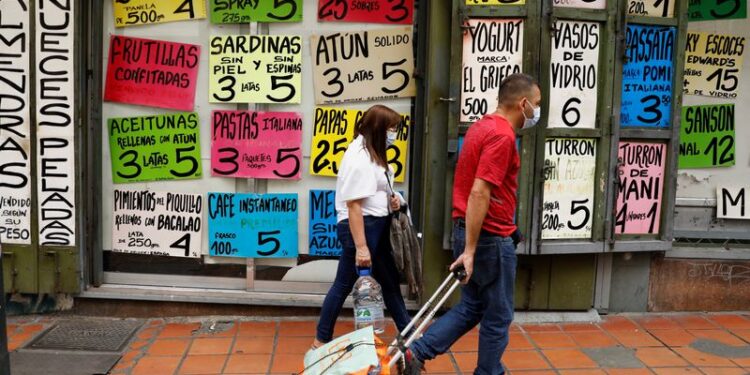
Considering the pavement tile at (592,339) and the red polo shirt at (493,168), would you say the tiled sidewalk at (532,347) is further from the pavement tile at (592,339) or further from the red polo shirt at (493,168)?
the red polo shirt at (493,168)

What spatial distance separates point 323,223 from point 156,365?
1.69 m

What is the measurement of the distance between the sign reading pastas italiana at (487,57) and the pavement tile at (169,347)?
2679 millimetres

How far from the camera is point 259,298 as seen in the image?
564 centimetres

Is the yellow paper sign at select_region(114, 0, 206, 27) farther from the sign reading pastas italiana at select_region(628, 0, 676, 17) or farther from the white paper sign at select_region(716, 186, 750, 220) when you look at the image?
the white paper sign at select_region(716, 186, 750, 220)

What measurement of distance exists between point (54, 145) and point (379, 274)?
2.72 metres

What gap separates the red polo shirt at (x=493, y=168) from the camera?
12.0ft

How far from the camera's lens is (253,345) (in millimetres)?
5070

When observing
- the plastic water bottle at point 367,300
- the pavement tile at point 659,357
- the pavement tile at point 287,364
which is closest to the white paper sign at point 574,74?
the pavement tile at point 659,357

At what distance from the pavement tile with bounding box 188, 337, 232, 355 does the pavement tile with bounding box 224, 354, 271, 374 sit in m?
0.15

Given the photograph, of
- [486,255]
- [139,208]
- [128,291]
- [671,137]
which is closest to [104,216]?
[139,208]

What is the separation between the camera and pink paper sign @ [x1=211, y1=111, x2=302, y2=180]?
5594 mm

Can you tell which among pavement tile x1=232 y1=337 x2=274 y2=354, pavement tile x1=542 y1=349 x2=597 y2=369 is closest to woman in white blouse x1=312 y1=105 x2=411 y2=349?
pavement tile x1=232 y1=337 x2=274 y2=354

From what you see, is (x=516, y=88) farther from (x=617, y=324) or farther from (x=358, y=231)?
(x=617, y=324)

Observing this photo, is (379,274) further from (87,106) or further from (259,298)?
(87,106)
